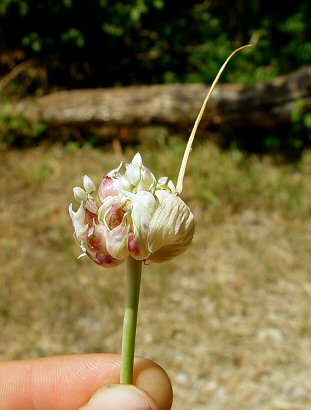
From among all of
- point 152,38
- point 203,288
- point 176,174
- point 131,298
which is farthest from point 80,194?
point 152,38

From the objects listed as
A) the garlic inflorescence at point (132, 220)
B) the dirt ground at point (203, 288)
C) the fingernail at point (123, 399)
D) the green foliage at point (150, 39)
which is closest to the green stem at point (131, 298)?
the garlic inflorescence at point (132, 220)

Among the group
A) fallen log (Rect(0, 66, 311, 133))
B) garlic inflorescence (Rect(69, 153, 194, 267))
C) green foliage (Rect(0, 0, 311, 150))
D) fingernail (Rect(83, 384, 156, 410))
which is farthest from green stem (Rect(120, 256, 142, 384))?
green foliage (Rect(0, 0, 311, 150))

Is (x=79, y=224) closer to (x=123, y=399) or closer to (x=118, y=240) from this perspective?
(x=118, y=240)

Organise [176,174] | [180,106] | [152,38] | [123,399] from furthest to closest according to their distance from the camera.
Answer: [152,38] < [180,106] < [176,174] < [123,399]

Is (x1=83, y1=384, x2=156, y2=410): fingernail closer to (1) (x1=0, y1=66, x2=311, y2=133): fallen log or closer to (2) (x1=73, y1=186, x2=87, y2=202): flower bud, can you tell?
(2) (x1=73, y1=186, x2=87, y2=202): flower bud

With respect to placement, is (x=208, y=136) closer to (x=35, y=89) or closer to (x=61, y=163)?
(x=61, y=163)

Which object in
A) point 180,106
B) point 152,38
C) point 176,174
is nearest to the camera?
point 176,174
